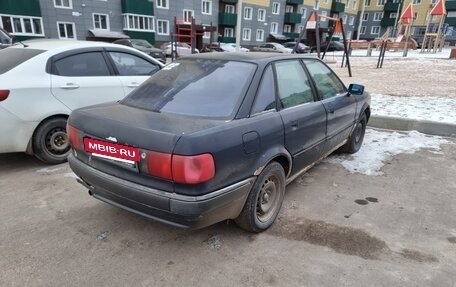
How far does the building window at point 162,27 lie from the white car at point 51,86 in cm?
3138

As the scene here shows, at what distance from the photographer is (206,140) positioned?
91.2 inches

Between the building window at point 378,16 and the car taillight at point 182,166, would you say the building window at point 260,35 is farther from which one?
the car taillight at point 182,166

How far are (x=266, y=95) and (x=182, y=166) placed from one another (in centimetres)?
111

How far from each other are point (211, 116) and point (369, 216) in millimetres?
1936

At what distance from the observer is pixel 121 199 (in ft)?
8.60

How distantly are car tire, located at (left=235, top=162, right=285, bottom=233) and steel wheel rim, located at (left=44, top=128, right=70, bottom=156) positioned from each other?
2878mm

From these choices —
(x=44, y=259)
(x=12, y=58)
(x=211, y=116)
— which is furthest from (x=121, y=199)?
(x=12, y=58)

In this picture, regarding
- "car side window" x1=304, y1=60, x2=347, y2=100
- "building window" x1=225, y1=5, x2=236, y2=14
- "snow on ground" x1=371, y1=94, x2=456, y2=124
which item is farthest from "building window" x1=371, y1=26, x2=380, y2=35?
"car side window" x1=304, y1=60, x2=347, y2=100

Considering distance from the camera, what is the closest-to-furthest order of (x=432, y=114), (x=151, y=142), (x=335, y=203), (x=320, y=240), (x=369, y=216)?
(x=151, y=142), (x=320, y=240), (x=369, y=216), (x=335, y=203), (x=432, y=114)

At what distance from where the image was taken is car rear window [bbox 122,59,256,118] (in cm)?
276

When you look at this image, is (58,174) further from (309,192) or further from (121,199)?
(309,192)

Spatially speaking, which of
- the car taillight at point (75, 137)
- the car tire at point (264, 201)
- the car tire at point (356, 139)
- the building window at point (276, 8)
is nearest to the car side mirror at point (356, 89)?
the car tire at point (356, 139)

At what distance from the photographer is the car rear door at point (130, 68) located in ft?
16.4

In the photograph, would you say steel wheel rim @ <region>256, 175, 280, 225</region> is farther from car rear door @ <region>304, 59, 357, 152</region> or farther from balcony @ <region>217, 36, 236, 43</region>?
balcony @ <region>217, 36, 236, 43</region>
